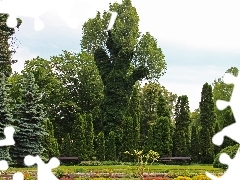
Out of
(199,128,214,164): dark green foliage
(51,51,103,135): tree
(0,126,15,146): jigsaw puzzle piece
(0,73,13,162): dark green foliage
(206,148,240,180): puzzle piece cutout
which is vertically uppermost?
(51,51,103,135): tree

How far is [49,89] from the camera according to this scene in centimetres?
2814

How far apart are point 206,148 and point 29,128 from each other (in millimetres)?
8825

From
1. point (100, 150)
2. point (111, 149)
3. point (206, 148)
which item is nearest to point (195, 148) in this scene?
point (206, 148)

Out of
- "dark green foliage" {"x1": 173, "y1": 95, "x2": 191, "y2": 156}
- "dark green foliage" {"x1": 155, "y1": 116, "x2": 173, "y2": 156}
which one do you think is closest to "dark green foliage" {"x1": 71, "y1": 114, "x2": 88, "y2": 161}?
"dark green foliage" {"x1": 155, "y1": 116, "x2": 173, "y2": 156}

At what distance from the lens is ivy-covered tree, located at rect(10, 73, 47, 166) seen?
21.0 metres

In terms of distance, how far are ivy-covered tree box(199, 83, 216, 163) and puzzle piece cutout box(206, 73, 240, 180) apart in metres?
22.8

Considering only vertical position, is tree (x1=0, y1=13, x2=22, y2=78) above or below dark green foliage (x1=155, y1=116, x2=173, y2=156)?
above

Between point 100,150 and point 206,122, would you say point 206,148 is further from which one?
point 100,150

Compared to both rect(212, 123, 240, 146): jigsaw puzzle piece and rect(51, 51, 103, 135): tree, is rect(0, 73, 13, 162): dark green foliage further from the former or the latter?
rect(212, 123, 240, 146): jigsaw puzzle piece

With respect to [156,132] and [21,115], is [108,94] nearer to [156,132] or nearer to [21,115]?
[156,132]

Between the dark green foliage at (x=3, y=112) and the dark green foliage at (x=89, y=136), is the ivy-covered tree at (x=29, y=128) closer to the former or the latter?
the dark green foliage at (x=3, y=112)

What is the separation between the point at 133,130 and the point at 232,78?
74.6 ft

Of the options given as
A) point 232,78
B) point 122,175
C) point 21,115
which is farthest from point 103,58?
point 232,78

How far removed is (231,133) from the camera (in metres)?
1.80
